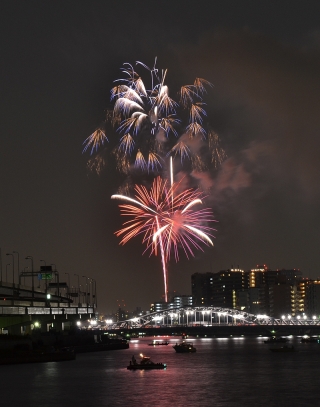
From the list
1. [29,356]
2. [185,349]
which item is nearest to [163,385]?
[29,356]

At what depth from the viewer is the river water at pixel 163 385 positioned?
2968 inches

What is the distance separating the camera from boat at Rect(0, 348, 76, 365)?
12069cm

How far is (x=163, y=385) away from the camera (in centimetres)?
8838

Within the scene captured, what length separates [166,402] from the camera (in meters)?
73.9

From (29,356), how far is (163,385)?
1579 inches

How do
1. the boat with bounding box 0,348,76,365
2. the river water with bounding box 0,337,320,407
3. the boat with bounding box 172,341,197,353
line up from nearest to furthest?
the river water with bounding box 0,337,320,407, the boat with bounding box 0,348,76,365, the boat with bounding box 172,341,197,353

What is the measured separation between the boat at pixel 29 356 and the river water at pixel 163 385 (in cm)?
257

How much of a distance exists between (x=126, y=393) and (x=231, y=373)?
2691 centimetres

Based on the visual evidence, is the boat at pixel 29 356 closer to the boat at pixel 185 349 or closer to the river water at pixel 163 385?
the river water at pixel 163 385

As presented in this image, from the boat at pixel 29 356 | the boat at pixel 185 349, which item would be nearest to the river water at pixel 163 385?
the boat at pixel 29 356

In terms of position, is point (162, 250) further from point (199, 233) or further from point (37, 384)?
point (37, 384)

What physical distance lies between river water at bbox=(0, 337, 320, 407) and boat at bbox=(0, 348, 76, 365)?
257 centimetres

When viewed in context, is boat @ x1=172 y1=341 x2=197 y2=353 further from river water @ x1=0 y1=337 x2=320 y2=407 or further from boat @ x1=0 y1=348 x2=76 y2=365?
river water @ x1=0 y1=337 x2=320 y2=407

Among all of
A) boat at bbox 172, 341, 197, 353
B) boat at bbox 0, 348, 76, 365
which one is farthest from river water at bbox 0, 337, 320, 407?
boat at bbox 172, 341, 197, 353
